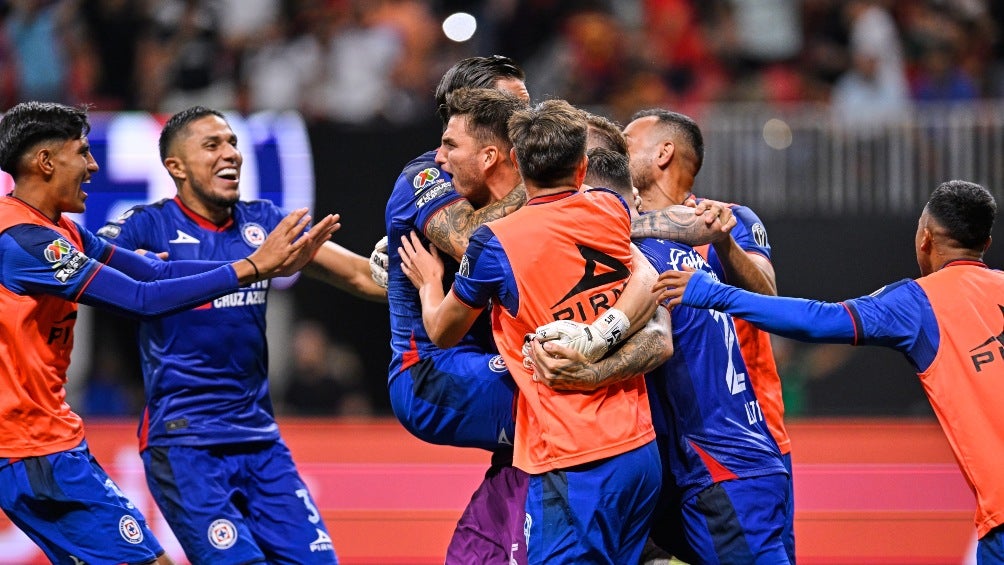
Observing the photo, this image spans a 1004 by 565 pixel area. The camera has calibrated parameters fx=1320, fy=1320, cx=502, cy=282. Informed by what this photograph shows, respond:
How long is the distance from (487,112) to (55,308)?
6.67 ft

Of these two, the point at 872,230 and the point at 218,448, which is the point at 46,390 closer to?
the point at 218,448

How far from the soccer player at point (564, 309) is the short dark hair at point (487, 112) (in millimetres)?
345

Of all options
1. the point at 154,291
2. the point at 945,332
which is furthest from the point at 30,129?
the point at 945,332

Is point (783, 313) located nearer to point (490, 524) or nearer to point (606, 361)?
point (606, 361)

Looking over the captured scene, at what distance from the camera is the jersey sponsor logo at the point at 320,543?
20.6ft

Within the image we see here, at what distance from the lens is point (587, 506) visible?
4746 millimetres

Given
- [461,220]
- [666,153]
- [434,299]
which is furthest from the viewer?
[666,153]

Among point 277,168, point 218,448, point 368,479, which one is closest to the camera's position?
point 218,448

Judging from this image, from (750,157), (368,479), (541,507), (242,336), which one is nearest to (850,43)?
(750,157)

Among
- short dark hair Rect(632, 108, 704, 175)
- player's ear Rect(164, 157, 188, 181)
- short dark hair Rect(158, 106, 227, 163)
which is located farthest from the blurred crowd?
Result: short dark hair Rect(632, 108, 704, 175)

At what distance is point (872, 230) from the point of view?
13211 millimetres

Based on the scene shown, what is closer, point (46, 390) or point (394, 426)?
point (46, 390)

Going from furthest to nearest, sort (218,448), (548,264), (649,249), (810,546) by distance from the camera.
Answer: (810,546)
(218,448)
(649,249)
(548,264)

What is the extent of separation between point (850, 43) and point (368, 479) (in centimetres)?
736
